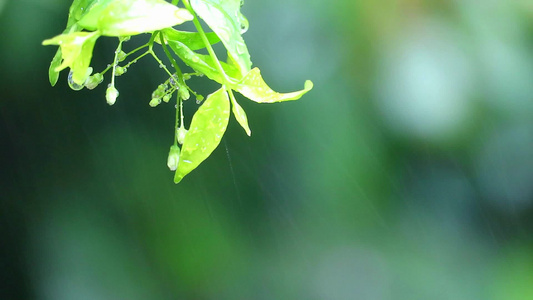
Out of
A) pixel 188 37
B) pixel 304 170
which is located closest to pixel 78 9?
pixel 188 37

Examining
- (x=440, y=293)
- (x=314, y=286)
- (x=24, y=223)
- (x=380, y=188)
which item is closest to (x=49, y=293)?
(x=24, y=223)

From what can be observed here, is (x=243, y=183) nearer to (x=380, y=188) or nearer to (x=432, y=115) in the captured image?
(x=380, y=188)

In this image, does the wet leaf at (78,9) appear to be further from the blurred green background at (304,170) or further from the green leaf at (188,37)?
the blurred green background at (304,170)

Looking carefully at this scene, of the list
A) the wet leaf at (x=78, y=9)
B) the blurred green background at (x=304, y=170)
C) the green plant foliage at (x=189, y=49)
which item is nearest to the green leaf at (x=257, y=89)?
the green plant foliage at (x=189, y=49)

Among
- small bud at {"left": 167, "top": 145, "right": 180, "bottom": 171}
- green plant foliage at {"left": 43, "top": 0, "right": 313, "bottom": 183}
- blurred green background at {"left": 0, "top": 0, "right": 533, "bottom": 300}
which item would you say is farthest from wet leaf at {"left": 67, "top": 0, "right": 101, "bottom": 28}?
blurred green background at {"left": 0, "top": 0, "right": 533, "bottom": 300}

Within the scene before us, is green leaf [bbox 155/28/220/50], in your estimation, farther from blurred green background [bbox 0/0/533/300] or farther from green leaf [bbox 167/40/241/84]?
blurred green background [bbox 0/0/533/300]

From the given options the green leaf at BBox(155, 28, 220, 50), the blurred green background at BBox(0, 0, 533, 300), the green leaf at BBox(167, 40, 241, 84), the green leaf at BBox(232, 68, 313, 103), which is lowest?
the blurred green background at BBox(0, 0, 533, 300)
